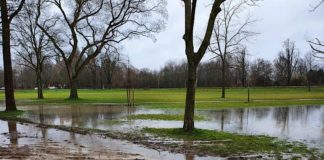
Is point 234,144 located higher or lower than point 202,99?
lower

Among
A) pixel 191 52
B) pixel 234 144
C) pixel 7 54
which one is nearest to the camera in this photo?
pixel 234 144

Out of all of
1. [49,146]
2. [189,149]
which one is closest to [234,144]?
[189,149]

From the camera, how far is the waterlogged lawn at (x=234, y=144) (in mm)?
12523

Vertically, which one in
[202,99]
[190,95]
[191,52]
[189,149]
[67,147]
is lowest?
[189,149]

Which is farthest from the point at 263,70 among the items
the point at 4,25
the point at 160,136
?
the point at 160,136

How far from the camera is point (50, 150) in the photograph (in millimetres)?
12227

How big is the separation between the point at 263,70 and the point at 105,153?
109291 mm

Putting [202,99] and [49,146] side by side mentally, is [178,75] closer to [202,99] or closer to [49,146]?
[202,99]

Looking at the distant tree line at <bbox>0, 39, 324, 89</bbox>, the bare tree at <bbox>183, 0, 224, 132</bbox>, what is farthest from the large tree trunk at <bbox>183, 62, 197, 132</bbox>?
the distant tree line at <bbox>0, 39, 324, 89</bbox>

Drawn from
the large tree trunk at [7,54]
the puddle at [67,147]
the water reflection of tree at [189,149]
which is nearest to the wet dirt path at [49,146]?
the puddle at [67,147]

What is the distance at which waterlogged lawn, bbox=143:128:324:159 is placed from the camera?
12.5 meters

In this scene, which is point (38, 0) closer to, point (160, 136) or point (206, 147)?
point (160, 136)

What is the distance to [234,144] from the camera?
551 inches

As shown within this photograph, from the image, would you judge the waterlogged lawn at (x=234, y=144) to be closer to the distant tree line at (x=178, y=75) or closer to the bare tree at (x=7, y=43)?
the bare tree at (x=7, y=43)
